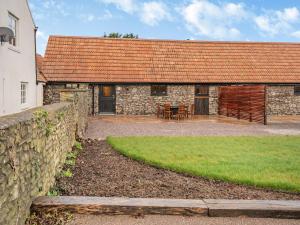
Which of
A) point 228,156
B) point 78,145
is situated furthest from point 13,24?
point 228,156

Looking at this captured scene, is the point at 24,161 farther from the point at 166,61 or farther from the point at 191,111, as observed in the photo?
the point at 166,61

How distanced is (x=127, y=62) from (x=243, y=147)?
17.5 meters

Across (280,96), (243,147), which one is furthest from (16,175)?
(280,96)

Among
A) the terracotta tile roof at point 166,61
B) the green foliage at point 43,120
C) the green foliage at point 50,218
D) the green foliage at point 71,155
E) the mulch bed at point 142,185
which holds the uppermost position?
the terracotta tile roof at point 166,61

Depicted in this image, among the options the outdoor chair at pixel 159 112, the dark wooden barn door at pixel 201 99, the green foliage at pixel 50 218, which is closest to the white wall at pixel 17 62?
the outdoor chair at pixel 159 112

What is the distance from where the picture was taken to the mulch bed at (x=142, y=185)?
682 centimetres

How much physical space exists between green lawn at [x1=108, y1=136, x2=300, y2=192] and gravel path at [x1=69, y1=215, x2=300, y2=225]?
2.25 meters

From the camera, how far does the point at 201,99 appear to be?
2761 centimetres

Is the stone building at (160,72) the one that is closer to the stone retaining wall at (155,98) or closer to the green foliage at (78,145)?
the stone retaining wall at (155,98)

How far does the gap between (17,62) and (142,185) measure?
12.3 meters

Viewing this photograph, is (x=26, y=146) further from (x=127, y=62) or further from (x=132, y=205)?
(x=127, y=62)

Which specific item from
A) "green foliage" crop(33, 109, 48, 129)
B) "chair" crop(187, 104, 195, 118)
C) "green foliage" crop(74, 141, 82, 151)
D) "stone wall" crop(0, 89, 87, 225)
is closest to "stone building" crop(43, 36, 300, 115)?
"chair" crop(187, 104, 195, 118)

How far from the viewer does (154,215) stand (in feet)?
17.9

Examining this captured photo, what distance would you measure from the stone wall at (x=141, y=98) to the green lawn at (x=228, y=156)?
41.2 feet
